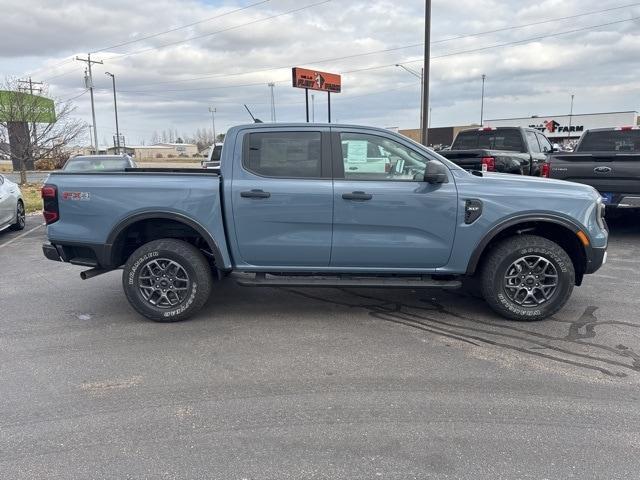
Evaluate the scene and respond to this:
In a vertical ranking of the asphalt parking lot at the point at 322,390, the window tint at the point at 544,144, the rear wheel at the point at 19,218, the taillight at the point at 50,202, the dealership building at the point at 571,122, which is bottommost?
the asphalt parking lot at the point at 322,390

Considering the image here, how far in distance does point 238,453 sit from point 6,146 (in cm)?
2744

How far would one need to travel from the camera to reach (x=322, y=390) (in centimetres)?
349

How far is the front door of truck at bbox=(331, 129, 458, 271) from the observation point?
15.0ft

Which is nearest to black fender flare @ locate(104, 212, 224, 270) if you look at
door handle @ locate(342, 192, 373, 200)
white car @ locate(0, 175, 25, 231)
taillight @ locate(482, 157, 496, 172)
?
door handle @ locate(342, 192, 373, 200)

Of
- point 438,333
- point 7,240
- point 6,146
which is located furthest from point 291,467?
point 6,146

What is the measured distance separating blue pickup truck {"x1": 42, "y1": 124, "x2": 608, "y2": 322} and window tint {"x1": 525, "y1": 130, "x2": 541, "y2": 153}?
6756mm

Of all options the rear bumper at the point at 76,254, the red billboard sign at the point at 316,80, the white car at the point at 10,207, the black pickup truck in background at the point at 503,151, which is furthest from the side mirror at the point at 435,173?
the red billboard sign at the point at 316,80

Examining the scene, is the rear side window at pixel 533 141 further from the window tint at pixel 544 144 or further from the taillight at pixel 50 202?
the taillight at pixel 50 202

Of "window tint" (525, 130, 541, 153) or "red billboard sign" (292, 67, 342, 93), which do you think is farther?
"red billboard sign" (292, 67, 342, 93)

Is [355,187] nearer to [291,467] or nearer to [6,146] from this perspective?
[291,467]

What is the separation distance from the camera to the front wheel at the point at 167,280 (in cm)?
474

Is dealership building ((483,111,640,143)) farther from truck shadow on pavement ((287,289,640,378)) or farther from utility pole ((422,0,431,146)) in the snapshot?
truck shadow on pavement ((287,289,640,378))

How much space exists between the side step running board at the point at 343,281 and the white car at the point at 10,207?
23.7ft

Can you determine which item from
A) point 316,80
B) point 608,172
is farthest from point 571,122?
point 608,172
